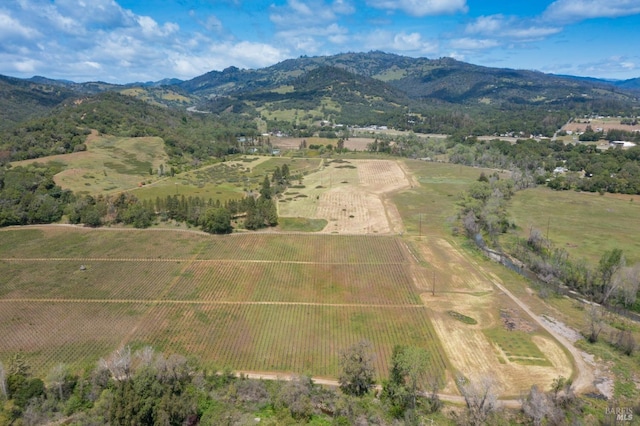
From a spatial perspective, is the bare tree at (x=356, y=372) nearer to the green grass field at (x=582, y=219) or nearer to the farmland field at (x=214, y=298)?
the farmland field at (x=214, y=298)

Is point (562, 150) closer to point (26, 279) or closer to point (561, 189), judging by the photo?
point (561, 189)

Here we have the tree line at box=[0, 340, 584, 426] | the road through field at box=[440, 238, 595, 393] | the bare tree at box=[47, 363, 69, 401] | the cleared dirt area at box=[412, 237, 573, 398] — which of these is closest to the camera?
the tree line at box=[0, 340, 584, 426]


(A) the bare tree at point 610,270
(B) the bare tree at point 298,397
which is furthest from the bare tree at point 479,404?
(A) the bare tree at point 610,270

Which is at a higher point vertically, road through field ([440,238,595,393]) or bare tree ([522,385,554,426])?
bare tree ([522,385,554,426])

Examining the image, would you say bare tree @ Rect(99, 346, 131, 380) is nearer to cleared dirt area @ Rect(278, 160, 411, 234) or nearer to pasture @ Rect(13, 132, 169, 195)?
cleared dirt area @ Rect(278, 160, 411, 234)

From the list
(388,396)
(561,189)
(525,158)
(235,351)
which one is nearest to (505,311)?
(388,396)

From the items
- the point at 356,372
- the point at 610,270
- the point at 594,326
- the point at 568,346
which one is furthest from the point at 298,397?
the point at 610,270

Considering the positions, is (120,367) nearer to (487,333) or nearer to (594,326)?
(487,333)

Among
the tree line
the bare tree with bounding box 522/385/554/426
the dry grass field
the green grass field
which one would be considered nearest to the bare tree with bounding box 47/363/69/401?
the tree line
